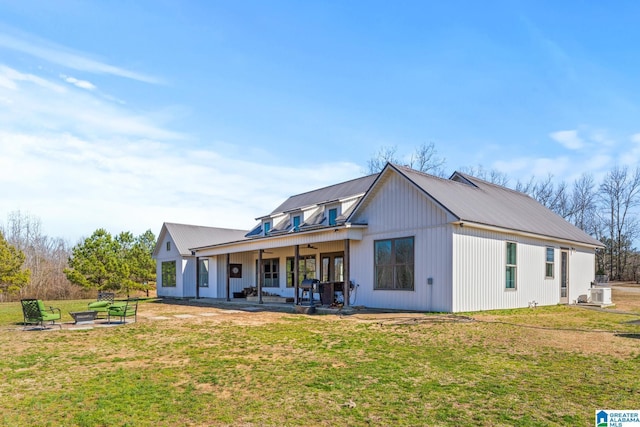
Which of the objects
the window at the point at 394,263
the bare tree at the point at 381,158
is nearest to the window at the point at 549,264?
the window at the point at 394,263

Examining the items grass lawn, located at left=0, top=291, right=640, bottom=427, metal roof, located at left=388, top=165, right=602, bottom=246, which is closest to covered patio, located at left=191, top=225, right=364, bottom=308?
metal roof, located at left=388, top=165, right=602, bottom=246

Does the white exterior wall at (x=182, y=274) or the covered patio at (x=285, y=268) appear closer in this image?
the covered patio at (x=285, y=268)

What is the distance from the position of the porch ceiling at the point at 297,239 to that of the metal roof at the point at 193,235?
5.93 meters

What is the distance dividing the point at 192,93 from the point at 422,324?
372 inches

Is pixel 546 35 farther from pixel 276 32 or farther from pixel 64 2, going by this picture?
pixel 64 2

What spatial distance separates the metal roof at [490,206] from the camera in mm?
14969

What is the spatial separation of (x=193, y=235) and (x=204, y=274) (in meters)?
3.88

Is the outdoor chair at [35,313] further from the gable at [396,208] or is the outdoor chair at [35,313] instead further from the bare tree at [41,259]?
the bare tree at [41,259]

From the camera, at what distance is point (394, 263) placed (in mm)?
15781

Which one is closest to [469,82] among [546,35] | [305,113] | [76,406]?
[546,35]

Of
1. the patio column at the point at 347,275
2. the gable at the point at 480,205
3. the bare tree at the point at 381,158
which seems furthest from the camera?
the bare tree at the point at 381,158

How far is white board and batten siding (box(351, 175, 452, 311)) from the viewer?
1422 cm

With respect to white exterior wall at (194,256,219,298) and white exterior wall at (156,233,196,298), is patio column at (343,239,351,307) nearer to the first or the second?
white exterior wall at (194,256,219,298)

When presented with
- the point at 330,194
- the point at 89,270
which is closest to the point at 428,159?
the point at 330,194
